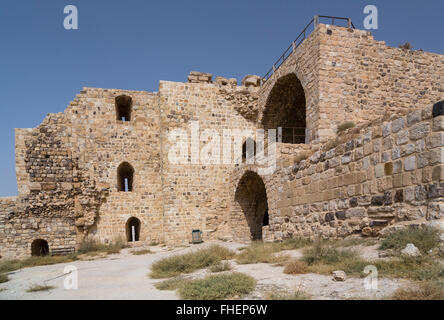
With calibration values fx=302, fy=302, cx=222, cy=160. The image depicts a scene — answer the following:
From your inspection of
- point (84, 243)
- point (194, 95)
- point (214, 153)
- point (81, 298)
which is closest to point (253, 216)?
point (214, 153)

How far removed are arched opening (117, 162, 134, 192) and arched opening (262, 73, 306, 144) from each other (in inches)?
275

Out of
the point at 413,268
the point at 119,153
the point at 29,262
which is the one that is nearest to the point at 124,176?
the point at 119,153

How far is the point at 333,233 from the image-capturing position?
6508 mm

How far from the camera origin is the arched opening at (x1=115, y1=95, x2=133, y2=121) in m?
14.6

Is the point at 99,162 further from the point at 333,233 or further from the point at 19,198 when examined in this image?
the point at 333,233

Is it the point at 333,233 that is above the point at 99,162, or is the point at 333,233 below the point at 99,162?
below

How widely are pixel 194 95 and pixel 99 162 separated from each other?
5379 millimetres

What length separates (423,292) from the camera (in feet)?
8.74

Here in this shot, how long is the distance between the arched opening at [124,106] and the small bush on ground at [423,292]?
13759 millimetres

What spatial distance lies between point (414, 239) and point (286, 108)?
11598mm

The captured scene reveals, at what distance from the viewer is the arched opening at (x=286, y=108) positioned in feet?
45.5

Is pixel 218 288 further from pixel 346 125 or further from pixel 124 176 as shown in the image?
pixel 124 176
